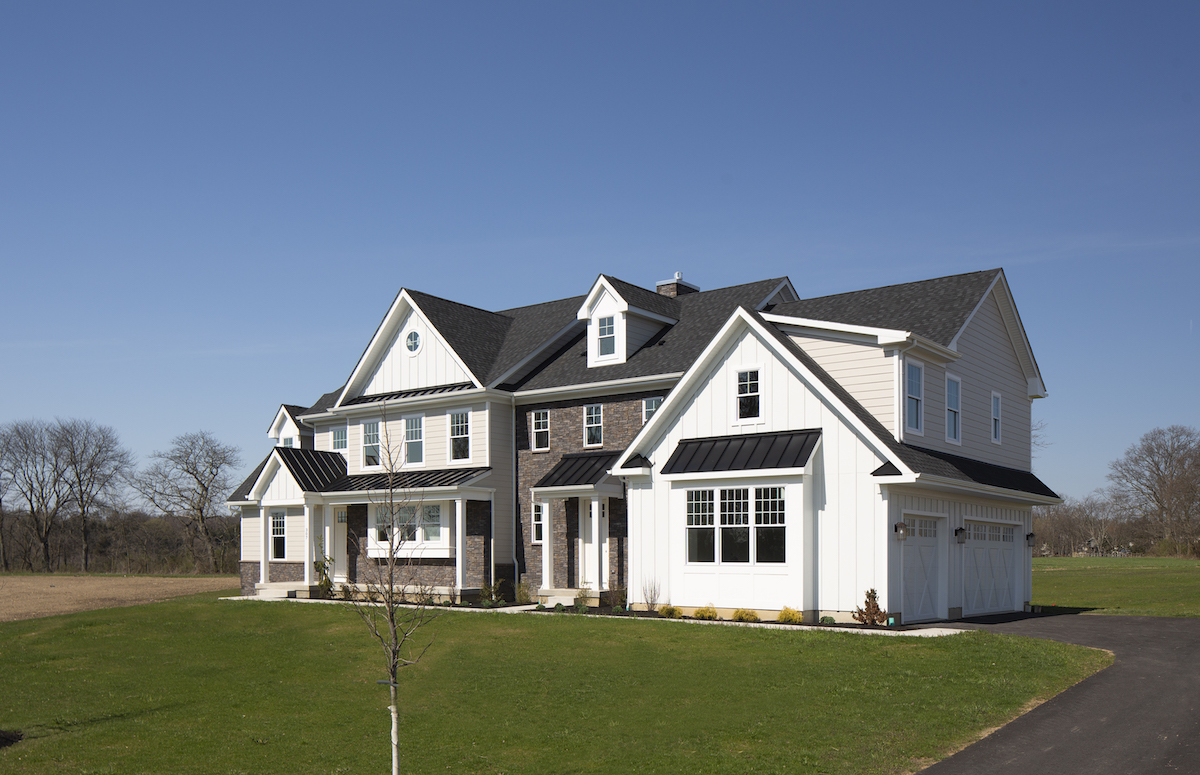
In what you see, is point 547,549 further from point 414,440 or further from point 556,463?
point 414,440

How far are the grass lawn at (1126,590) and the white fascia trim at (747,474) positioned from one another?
37.5ft

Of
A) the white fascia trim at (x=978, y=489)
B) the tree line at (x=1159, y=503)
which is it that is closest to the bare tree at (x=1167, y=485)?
the tree line at (x=1159, y=503)

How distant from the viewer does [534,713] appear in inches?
528

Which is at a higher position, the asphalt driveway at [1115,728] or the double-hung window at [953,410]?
the double-hung window at [953,410]

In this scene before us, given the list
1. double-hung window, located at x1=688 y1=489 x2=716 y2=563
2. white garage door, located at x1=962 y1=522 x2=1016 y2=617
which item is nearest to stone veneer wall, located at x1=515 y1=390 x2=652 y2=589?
double-hung window, located at x1=688 y1=489 x2=716 y2=563

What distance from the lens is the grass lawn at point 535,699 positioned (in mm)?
11203

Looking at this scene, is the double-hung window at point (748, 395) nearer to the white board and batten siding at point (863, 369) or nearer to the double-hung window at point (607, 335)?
the white board and batten siding at point (863, 369)

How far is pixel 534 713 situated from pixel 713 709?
2.46m

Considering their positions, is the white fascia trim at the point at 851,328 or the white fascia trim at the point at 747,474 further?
the white fascia trim at the point at 851,328

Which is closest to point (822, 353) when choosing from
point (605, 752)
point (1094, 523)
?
point (605, 752)

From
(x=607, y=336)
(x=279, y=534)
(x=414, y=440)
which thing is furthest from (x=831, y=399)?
(x=279, y=534)

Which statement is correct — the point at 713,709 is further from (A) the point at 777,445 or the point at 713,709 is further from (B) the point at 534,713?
(A) the point at 777,445

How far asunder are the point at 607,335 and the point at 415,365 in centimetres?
680

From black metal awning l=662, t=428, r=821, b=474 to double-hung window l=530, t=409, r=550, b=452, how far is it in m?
6.95
